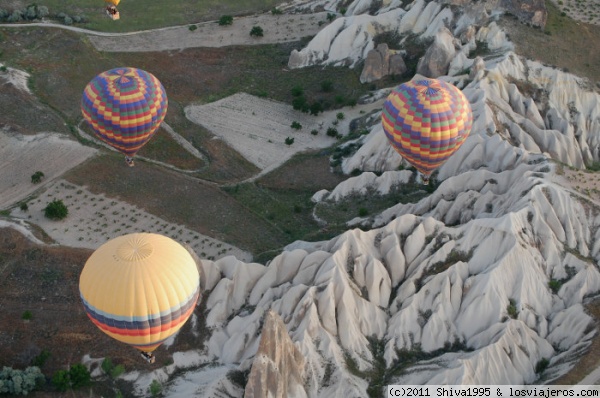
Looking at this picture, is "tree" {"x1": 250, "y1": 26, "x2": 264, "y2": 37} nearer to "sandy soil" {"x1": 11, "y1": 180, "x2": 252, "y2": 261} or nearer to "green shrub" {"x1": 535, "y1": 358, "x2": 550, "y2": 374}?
"sandy soil" {"x1": 11, "y1": 180, "x2": 252, "y2": 261}

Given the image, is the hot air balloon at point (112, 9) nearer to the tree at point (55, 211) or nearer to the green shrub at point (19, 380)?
the tree at point (55, 211)

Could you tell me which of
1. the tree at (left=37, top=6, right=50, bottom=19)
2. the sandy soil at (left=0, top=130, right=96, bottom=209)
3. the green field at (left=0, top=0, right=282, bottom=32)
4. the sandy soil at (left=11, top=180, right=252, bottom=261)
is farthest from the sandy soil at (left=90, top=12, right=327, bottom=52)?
the sandy soil at (left=11, top=180, right=252, bottom=261)

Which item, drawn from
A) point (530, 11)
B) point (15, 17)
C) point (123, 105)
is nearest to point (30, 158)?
point (123, 105)

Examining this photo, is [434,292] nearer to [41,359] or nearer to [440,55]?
[41,359]

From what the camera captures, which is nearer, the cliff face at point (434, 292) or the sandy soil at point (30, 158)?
the cliff face at point (434, 292)

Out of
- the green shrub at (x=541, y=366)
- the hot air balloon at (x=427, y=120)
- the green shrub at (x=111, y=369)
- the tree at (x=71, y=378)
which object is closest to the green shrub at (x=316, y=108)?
the hot air balloon at (x=427, y=120)

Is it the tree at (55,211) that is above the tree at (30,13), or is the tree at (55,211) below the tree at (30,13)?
below

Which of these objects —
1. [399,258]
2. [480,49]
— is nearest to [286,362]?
[399,258]
